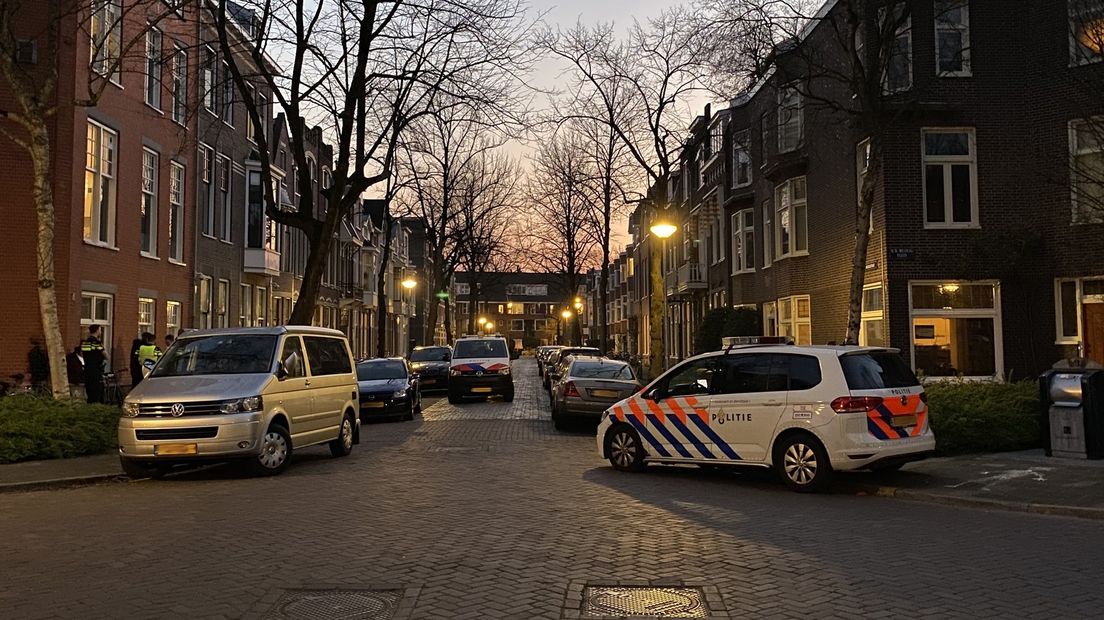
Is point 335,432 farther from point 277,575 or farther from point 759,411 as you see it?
point 277,575

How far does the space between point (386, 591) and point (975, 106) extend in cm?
1823

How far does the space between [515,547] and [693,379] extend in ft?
17.4

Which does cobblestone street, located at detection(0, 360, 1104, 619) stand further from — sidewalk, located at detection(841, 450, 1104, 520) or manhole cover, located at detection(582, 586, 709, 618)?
sidewalk, located at detection(841, 450, 1104, 520)

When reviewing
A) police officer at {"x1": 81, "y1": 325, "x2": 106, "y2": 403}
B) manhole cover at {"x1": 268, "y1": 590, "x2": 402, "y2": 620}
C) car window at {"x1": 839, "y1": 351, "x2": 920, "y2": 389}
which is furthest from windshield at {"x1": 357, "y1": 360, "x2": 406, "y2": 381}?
manhole cover at {"x1": 268, "y1": 590, "x2": 402, "y2": 620}

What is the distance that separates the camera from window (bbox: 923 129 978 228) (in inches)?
781

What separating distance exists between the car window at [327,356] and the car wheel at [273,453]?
1.31 m

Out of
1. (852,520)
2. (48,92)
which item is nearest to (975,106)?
(852,520)

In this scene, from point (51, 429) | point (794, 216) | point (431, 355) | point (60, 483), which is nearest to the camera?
point (60, 483)

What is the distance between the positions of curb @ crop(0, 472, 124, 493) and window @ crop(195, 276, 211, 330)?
1711 centimetres

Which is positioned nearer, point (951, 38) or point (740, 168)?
point (951, 38)

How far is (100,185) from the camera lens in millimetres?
21328

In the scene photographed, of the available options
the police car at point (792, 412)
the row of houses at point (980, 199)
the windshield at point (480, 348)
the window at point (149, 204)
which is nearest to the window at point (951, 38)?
the row of houses at point (980, 199)

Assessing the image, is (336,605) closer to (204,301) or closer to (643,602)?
(643,602)

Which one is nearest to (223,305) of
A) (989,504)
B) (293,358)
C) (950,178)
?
(293,358)
